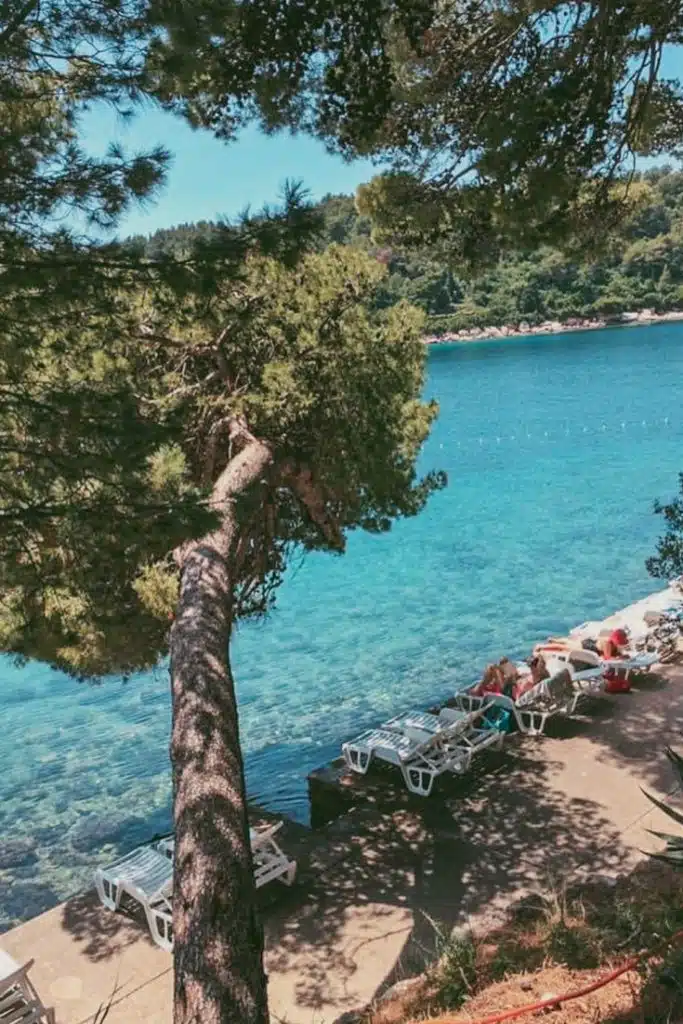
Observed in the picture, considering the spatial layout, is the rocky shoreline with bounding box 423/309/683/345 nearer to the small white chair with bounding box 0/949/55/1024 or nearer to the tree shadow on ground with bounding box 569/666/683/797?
the tree shadow on ground with bounding box 569/666/683/797

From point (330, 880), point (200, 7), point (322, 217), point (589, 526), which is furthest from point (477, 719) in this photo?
point (589, 526)

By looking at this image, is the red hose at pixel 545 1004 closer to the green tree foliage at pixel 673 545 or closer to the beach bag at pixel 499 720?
the green tree foliage at pixel 673 545

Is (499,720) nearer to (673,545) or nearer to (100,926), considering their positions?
(673,545)

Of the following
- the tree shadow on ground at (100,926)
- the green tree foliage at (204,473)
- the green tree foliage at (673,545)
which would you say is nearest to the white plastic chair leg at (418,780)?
the green tree foliage at (204,473)

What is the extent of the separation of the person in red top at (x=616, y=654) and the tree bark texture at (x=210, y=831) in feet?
21.1

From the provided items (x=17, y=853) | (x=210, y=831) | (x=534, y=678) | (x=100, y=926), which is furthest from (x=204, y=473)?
(x=17, y=853)

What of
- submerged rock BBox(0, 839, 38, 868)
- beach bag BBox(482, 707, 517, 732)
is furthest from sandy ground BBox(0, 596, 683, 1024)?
submerged rock BBox(0, 839, 38, 868)

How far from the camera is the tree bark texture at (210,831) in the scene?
3502 millimetres

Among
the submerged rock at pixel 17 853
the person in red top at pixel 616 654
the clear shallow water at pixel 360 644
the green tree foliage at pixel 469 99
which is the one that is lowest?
the clear shallow water at pixel 360 644

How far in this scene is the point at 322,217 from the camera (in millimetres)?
3801

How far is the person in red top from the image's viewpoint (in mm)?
10336

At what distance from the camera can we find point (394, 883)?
259 inches

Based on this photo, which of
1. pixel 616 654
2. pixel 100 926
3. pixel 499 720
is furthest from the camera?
pixel 616 654

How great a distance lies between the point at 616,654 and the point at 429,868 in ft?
16.8
